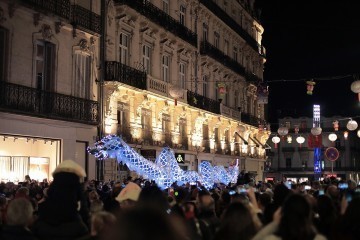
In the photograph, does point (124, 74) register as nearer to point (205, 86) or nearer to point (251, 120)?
point (205, 86)

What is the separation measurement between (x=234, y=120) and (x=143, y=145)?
16538mm

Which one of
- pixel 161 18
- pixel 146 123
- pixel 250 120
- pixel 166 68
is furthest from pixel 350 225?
pixel 250 120

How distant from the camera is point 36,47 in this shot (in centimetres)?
2102

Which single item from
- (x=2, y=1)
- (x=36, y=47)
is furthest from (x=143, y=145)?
(x=2, y=1)

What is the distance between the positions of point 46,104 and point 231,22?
27363 mm

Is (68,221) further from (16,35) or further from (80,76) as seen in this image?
(80,76)

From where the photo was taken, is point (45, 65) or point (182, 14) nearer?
point (45, 65)

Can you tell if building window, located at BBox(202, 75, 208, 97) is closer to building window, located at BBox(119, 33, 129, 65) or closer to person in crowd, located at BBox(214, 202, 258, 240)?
building window, located at BBox(119, 33, 129, 65)

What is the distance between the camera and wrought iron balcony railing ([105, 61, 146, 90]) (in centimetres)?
2516

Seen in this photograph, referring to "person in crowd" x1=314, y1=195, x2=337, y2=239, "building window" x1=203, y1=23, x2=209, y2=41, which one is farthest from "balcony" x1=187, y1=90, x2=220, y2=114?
"person in crowd" x1=314, y1=195, x2=337, y2=239

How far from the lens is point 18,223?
244 inches

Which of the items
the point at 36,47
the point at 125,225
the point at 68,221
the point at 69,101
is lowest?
the point at 68,221

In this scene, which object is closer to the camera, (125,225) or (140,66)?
(125,225)

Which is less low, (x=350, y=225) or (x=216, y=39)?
(x=216, y=39)
